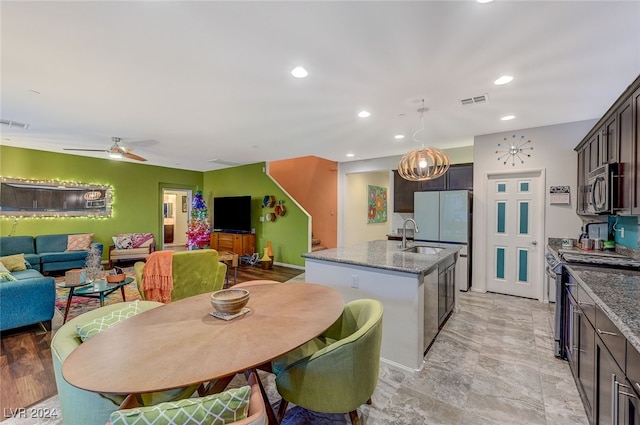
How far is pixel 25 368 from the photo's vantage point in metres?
2.36

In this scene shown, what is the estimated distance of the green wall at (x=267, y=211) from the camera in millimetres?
6672

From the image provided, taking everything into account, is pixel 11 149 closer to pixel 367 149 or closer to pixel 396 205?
pixel 367 149

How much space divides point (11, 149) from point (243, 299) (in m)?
7.21

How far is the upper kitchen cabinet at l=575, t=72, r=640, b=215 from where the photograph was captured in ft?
6.93

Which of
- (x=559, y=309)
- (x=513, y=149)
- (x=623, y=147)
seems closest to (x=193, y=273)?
(x=559, y=309)

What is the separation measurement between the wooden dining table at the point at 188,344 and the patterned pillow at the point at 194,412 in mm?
96

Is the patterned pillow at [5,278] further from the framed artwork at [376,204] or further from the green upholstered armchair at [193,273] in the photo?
the framed artwork at [376,204]

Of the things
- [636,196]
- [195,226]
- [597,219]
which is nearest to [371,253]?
[636,196]

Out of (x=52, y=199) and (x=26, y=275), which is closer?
(x=26, y=275)

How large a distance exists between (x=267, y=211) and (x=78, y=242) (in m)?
4.12


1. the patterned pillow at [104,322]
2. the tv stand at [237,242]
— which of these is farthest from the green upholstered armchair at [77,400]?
the tv stand at [237,242]

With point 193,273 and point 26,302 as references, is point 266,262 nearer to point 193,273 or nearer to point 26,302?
point 193,273

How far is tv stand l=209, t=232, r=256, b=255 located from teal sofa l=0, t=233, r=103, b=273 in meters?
2.79

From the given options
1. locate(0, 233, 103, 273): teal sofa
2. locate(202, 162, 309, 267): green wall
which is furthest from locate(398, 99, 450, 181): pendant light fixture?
locate(0, 233, 103, 273): teal sofa
